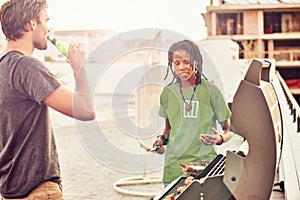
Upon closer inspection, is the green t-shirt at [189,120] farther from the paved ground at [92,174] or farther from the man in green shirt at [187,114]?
the paved ground at [92,174]

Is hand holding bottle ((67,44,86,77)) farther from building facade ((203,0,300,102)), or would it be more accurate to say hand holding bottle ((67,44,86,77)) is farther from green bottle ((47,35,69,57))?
building facade ((203,0,300,102))

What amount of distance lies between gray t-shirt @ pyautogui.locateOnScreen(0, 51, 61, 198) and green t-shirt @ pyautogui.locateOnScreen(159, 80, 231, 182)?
0.30 meters

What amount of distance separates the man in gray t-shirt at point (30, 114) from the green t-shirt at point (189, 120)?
26cm

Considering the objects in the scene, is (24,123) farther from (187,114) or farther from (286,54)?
(286,54)

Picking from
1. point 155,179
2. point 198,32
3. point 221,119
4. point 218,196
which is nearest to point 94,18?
point 198,32

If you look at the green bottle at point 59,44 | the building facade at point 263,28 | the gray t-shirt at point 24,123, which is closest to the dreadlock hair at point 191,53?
the green bottle at point 59,44

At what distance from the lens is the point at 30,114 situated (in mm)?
968

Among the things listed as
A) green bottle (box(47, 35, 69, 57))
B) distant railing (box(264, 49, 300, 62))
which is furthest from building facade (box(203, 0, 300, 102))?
green bottle (box(47, 35, 69, 57))

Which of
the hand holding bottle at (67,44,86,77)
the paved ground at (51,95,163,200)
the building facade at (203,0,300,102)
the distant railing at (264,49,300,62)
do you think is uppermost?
the hand holding bottle at (67,44,86,77)

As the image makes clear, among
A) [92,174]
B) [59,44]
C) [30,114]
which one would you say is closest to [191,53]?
[59,44]

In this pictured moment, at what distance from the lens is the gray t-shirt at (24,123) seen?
37.4 inches

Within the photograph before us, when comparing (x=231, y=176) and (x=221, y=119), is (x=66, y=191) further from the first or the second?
(x=231, y=176)

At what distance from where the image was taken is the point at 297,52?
4.11m

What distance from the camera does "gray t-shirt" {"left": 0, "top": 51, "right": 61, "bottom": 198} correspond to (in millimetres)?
950
